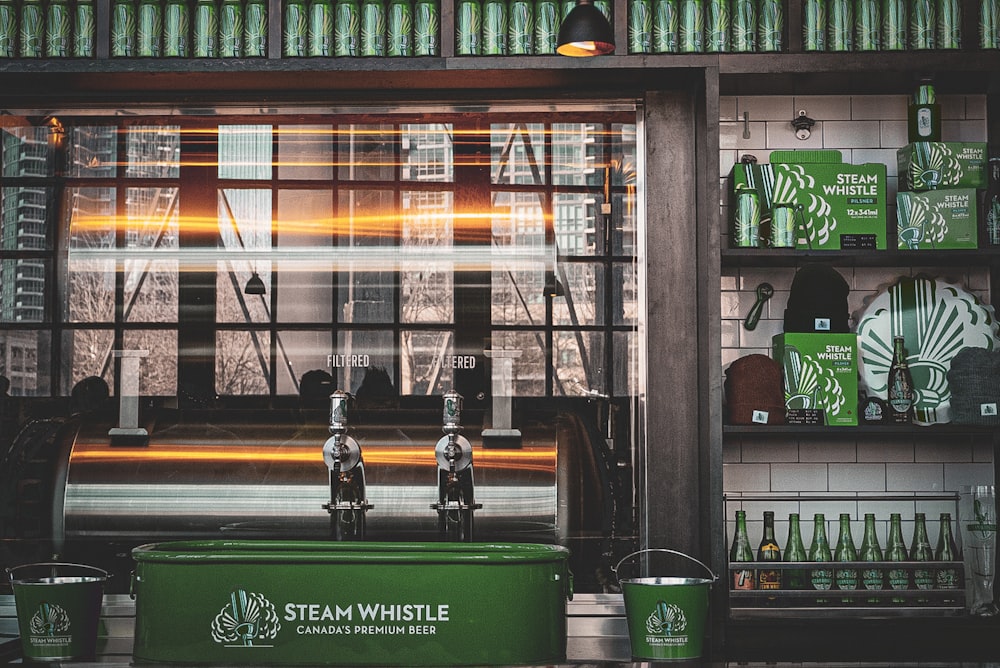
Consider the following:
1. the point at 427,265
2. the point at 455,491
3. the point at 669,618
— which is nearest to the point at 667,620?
the point at 669,618

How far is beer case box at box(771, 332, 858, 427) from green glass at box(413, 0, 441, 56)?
1238 millimetres

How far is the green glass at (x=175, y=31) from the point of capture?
3.20 metres

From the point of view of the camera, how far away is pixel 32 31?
10.6ft

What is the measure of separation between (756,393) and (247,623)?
4.64 feet

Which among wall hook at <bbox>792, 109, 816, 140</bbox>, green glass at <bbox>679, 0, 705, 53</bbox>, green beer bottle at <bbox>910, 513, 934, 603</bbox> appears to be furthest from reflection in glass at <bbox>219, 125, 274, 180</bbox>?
green beer bottle at <bbox>910, 513, 934, 603</bbox>

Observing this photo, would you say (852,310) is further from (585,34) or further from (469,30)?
(469,30)

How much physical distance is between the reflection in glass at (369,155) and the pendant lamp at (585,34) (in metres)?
0.72

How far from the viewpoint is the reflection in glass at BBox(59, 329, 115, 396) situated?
3.39m

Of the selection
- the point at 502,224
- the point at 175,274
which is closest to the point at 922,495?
the point at 502,224

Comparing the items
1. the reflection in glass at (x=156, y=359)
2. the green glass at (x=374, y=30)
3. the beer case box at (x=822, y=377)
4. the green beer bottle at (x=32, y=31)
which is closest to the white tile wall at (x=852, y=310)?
the beer case box at (x=822, y=377)

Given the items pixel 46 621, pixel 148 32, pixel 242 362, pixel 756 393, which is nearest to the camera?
pixel 46 621

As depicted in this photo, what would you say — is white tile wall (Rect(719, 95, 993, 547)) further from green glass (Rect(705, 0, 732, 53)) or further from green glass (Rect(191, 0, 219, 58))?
green glass (Rect(191, 0, 219, 58))

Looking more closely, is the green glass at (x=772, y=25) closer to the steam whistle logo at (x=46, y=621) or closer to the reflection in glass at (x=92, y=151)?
the reflection in glass at (x=92, y=151)

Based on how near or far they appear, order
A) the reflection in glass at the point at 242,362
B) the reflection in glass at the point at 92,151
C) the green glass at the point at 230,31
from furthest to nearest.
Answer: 1. the reflection in glass at the point at 92,151
2. the reflection in glass at the point at 242,362
3. the green glass at the point at 230,31
